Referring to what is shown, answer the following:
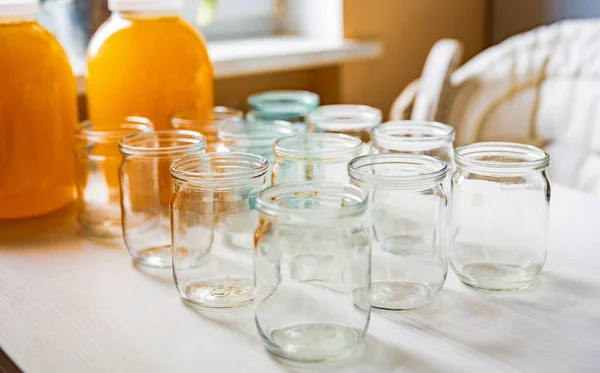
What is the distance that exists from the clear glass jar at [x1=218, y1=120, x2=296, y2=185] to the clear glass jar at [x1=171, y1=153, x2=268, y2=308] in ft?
0.45

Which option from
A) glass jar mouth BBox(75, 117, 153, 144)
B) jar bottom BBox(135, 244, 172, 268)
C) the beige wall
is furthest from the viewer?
the beige wall

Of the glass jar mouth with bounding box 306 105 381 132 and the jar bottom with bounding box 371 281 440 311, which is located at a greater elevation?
the glass jar mouth with bounding box 306 105 381 132

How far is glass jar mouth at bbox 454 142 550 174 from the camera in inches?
30.1

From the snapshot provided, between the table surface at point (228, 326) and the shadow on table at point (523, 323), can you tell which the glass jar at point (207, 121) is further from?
the shadow on table at point (523, 323)

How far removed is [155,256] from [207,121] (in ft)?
0.80

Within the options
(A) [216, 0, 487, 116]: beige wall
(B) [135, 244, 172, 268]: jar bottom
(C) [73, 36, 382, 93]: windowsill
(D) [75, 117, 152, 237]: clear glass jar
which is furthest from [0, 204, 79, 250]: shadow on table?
(A) [216, 0, 487, 116]: beige wall

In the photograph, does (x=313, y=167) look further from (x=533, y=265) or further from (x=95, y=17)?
(x=95, y=17)

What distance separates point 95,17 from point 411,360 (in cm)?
130

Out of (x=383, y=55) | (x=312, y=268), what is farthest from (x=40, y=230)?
(x=383, y=55)

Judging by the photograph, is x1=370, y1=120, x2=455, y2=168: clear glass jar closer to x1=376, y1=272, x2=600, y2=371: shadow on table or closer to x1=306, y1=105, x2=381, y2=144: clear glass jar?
x1=306, y1=105, x2=381, y2=144: clear glass jar

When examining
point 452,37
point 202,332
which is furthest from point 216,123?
point 452,37

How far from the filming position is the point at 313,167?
0.82 meters

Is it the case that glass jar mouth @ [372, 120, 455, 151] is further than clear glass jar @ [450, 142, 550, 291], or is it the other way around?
glass jar mouth @ [372, 120, 455, 151]

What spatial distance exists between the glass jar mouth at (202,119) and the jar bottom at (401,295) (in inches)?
14.7
